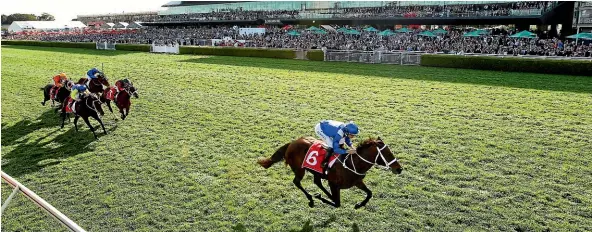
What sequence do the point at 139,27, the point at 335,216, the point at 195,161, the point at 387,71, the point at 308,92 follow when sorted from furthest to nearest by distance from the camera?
the point at 139,27, the point at 387,71, the point at 308,92, the point at 195,161, the point at 335,216

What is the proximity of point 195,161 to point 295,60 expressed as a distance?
16.6 m

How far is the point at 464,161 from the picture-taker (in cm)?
750

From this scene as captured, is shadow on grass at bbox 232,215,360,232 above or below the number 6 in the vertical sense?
below

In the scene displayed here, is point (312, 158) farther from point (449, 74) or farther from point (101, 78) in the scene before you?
point (449, 74)

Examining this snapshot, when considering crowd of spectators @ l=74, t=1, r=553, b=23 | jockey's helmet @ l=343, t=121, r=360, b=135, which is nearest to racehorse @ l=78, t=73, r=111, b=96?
jockey's helmet @ l=343, t=121, r=360, b=135

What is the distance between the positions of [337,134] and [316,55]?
61.2 ft

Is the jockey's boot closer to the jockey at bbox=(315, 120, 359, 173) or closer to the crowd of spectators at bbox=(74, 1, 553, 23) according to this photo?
the jockey at bbox=(315, 120, 359, 173)

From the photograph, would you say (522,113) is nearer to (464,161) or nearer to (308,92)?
(464,161)

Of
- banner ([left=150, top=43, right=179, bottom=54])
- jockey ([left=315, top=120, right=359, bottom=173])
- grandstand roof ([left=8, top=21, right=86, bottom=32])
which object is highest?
grandstand roof ([left=8, top=21, right=86, bottom=32])

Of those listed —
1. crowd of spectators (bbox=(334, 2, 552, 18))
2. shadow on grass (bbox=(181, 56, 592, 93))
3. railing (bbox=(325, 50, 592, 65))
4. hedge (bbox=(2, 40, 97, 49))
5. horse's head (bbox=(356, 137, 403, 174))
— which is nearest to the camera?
horse's head (bbox=(356, 137, 403, 174))

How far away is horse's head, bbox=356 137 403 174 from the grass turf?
872 mm

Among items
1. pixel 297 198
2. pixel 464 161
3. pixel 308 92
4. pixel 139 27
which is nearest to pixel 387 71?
pixel 308 92

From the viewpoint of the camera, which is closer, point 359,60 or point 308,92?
point 308,92

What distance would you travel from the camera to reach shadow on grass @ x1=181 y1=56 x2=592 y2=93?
1436 centimetres
